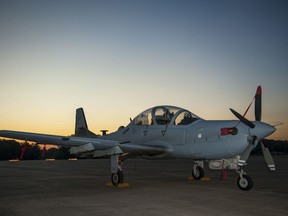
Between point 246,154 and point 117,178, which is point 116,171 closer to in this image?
point 117,178

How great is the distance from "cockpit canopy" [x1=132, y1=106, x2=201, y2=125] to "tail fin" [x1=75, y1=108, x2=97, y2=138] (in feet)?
21.0

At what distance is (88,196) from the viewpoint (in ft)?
30.9

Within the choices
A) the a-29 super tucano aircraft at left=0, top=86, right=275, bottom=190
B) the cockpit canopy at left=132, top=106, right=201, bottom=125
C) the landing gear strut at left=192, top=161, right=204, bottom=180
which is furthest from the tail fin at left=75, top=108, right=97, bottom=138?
the landing gear strut at left=192, top=161, right=204, bottom=180

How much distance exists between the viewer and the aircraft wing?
12023 mm

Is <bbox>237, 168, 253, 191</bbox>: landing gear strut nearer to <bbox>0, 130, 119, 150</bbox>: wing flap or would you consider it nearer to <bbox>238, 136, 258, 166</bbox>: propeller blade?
<bbox>238, 136, 258, 166</bbox>: propeller blade

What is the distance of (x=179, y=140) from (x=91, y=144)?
337 cm

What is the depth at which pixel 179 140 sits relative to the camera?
11898 millimetres

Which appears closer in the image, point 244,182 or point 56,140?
point 244,182

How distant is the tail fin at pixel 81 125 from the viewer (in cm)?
1889

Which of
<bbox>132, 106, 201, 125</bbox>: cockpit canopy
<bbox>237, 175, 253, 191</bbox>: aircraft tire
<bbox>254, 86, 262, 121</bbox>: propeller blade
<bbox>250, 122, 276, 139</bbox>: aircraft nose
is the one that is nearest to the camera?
<bbox>250, 122, 276, 139</bbox>: aircraft nose

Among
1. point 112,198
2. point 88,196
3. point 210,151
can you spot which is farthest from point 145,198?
point 210,151

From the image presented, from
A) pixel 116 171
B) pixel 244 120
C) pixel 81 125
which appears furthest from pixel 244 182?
pixel 81 125

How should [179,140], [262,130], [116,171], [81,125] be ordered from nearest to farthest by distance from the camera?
[262,130] → [179,140] → [116,171] → [81,125]

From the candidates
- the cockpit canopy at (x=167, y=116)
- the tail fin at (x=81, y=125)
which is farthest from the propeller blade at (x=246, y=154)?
the tail fin at (x=81, y=125)
